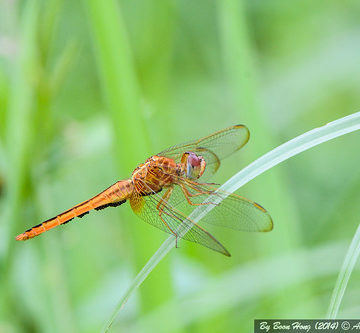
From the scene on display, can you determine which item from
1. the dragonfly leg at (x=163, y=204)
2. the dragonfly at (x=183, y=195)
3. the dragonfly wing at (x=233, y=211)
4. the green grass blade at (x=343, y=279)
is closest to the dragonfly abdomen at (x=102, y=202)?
the dragonfly at (x=183, y=195)

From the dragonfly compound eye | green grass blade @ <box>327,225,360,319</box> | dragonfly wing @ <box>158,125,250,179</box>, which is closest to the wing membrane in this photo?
the dragonfly compound eye

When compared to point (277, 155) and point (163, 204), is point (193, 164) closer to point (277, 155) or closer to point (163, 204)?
point (163, 204)

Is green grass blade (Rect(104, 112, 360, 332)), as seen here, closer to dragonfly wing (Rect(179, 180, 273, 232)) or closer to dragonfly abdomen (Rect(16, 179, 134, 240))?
dragonfly wing (Rect(179, 180, 273, 232))

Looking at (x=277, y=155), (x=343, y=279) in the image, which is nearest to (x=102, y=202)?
(x=277, y=155)

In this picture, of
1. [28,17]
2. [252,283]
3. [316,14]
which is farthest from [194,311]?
[316,14]

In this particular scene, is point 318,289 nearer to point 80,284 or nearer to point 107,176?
point 80,284

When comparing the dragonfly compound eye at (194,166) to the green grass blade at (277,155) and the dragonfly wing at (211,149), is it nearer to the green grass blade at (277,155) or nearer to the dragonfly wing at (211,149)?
the dragonfly wing at (211,149)
